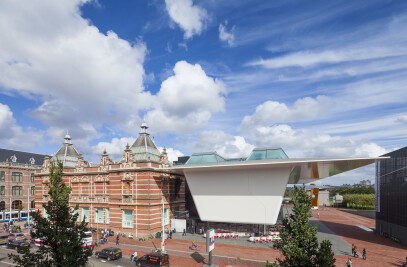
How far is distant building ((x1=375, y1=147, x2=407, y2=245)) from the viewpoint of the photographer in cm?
3841

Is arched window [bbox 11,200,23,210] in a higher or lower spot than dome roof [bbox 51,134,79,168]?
lower

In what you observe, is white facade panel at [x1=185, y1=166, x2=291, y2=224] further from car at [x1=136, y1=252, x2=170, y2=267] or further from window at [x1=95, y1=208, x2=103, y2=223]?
window at [x1=95, y1=208, x2=103, y2=223]

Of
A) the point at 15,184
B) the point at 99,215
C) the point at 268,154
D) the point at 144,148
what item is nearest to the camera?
the point at 268,154

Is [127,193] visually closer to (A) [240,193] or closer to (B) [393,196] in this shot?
(A) [240,193]

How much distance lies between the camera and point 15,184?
221 feet

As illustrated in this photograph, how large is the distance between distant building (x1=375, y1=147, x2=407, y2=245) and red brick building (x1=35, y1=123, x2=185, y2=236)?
3601cm

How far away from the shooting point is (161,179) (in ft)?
146

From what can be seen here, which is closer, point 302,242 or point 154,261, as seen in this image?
point 302,242

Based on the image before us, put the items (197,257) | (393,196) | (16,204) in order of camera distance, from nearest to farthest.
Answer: (197,257)
(393,196)
(16,204)

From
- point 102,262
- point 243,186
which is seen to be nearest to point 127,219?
point 102,262

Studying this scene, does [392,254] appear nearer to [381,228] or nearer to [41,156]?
[381,228]

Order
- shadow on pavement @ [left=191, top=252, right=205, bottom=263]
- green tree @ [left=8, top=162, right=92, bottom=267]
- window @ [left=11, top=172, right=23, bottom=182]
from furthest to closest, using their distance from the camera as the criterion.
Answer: window @ [left=11, top=172, right=23, bottom=182]
shadow on pavement @ [left=191, top=252, right=205, bottom=263]
green tree @ [left=8, top=162, right=92, bottom=267]

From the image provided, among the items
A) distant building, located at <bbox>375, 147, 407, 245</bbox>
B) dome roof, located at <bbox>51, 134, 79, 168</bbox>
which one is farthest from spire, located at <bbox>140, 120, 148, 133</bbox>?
distant building, located at <bbox>375, 147, 407, 245</bbox>

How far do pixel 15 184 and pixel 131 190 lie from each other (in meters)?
45.0
